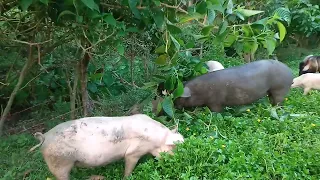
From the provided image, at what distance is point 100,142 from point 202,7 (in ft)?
2.75

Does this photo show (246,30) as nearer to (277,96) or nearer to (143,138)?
(143,138)

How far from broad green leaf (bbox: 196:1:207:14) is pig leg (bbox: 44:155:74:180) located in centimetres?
98

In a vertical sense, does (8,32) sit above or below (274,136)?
above

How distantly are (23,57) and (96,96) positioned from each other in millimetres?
670

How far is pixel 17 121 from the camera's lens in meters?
3.31

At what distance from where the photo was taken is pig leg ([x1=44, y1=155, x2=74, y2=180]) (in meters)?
1.99

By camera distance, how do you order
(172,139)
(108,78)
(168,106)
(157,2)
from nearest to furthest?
(157,2) → (172,139) → (168,106) → (108,78)

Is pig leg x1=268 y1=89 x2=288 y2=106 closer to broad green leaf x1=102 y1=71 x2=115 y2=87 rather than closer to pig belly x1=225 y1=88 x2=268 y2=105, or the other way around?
pig belly x1=225 y1=88 x2=268 y2=105

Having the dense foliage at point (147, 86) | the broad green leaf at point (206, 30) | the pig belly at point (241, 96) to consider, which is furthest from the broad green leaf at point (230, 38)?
the pig belly at point (241, 96)

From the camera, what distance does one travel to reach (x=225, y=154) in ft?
7.31

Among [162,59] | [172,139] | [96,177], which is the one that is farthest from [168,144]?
[162,59]

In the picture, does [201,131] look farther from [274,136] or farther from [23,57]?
[23,57]

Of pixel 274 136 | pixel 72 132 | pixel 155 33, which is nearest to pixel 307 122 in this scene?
pixel 274 136

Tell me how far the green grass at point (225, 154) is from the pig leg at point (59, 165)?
0.76ft
